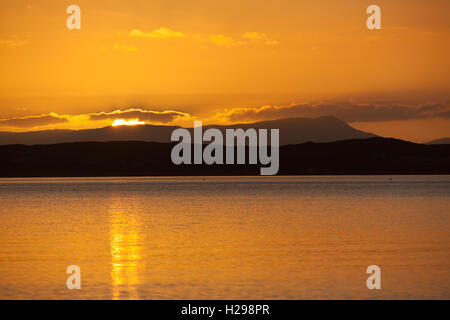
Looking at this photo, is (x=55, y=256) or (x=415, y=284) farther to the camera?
(x=55, y=256)

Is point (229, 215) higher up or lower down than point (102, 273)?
higher up

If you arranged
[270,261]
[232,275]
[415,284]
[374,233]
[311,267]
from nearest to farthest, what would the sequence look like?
[415,284] < [232,275] < [311,267] < [270,261] < [374,233]

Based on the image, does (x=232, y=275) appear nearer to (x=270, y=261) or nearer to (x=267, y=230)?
(x=270, y=261)

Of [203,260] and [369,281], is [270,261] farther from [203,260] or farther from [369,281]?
[369,281]

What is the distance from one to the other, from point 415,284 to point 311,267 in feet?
13.6

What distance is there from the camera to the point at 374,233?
117ft

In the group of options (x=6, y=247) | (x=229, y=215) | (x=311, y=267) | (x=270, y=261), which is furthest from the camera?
(x=229, y=215)

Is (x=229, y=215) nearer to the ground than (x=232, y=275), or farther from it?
farther from it
